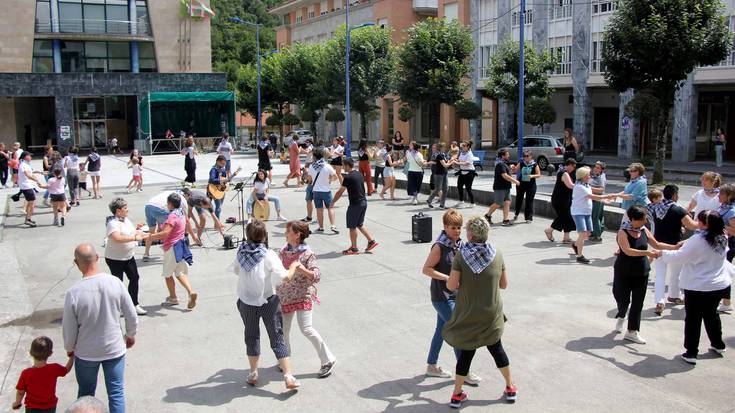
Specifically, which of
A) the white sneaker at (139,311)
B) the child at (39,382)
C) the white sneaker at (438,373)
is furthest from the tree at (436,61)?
the child at (39,382)

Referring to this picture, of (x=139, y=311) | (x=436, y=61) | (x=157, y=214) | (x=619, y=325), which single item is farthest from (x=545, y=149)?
(x=139, y=311)

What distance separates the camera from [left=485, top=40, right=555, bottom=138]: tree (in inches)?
1330

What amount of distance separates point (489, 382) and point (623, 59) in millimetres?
19137

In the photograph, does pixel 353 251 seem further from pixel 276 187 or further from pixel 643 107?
pixel 643 107

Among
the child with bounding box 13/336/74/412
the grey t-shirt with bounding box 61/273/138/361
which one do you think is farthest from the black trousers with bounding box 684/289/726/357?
the child with bounding box 13/336/74/412

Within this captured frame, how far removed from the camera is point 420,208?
18.6 metres

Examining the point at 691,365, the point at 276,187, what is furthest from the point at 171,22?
the point at 691,365

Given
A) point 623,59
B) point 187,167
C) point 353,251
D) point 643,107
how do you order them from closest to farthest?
point 353,251 → point 187,167 → point 623,59 → point 643,107

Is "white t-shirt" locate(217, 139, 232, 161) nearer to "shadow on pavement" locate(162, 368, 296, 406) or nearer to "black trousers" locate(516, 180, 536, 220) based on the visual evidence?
"black trousers" locate(516, 180, 536, 220)

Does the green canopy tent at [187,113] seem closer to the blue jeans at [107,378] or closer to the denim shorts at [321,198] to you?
the denim shorts at [321,198]

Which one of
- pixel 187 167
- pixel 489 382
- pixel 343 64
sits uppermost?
pixel 343 64

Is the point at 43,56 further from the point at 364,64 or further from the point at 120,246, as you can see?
the point at 120,246

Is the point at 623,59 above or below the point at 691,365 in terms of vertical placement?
above

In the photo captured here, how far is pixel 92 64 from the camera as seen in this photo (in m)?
47.6
